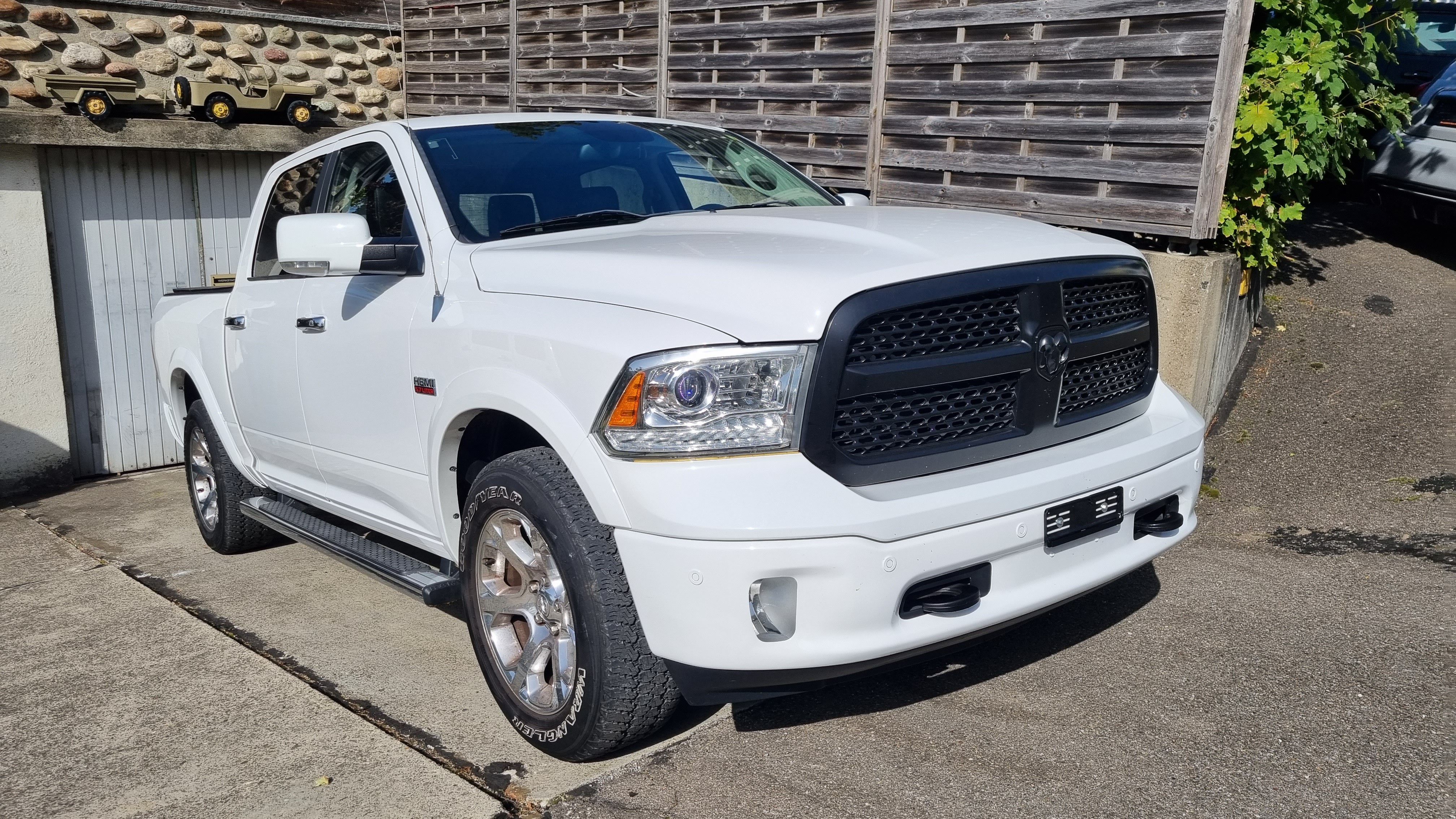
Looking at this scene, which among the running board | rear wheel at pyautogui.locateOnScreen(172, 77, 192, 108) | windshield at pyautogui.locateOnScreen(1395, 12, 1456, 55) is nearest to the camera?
the running board

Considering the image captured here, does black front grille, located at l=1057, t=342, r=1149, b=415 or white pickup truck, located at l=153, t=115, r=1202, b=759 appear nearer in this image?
white pickup truck, located at l=153, t=115, r=1202, b=759

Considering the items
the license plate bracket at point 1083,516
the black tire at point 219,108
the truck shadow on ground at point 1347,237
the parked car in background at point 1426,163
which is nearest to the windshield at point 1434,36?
the truck shadow on ground at point 1347,237

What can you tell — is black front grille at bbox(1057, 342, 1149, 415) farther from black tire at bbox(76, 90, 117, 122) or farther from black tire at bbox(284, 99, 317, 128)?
black tire at bbox(284, 99, 317, 128)

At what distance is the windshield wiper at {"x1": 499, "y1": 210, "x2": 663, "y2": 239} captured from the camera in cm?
394

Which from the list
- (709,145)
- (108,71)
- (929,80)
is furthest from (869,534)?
(108,71)

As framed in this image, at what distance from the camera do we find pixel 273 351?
15.6 ft

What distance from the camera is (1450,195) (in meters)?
7.35

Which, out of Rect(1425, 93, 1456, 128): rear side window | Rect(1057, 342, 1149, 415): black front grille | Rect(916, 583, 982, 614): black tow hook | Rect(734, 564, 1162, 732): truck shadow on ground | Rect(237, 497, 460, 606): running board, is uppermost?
Rect(1425, 93, 1456, 128): rear side window

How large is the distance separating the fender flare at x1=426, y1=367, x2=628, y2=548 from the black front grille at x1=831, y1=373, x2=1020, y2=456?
607mm

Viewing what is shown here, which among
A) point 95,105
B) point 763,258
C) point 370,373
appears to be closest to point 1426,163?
point 763,258

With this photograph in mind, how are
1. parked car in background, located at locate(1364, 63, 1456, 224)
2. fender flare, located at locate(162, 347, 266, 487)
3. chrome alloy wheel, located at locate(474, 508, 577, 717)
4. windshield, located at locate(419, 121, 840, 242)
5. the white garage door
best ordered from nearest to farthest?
chrome alloy wheel, located at locate(474, 508, 577, 717) < windshield, located at locate(419, 121, 840, 242) < fender flare, located at locate(162, 347, 266, 487) < parked car in background, located at locate(1364, 63, 1456, 224) < the white garage door

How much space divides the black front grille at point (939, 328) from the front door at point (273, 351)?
8.42 feet

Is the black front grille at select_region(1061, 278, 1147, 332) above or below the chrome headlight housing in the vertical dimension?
above

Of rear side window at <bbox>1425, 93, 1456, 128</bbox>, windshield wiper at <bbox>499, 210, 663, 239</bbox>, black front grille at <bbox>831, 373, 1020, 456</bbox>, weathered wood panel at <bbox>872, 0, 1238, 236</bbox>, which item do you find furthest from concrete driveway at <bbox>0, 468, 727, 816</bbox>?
rear side window at <bbox>1425, 93, 1456, 128</bbox>
